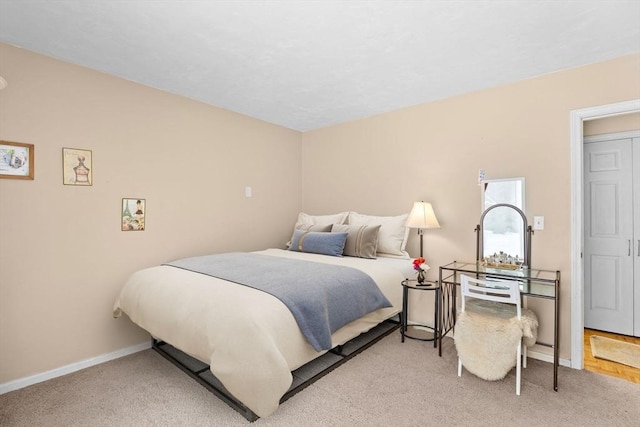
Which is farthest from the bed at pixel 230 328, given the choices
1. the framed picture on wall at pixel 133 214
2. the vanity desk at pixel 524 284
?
the vanity desk at pixel 524 284

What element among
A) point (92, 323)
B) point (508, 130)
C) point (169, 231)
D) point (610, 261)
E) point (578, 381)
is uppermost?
point (508, 130)

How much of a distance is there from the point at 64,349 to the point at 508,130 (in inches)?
166

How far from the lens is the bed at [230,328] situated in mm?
1774

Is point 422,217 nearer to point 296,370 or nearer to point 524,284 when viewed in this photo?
point 524,284

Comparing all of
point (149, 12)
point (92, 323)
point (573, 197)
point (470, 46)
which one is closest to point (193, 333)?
point (92, 323)

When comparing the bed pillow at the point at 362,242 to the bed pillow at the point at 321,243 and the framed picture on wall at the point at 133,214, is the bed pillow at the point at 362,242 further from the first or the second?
the framed picture on wall at the point at 133,214

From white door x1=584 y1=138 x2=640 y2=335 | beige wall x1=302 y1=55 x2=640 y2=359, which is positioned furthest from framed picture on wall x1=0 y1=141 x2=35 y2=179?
white door x1=584 y1=138 x2=640 y2=335

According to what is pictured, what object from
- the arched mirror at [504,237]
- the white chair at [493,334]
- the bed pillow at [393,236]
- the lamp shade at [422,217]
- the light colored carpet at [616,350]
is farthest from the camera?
the bed pillow at [393,236]

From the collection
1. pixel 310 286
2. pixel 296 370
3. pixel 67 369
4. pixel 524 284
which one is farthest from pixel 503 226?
pixel 67 369

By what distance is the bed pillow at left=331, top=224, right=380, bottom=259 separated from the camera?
341 centimetres

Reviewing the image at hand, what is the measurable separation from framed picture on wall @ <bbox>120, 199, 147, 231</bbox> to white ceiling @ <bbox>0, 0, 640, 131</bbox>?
3.64 ft

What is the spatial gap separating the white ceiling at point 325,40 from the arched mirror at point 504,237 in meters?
1.19

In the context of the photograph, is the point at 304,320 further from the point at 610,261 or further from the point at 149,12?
the point at 610,261

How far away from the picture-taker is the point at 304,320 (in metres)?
2.07
